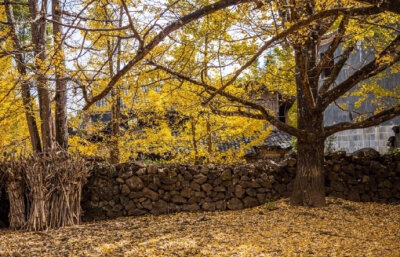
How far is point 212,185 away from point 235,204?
56cm

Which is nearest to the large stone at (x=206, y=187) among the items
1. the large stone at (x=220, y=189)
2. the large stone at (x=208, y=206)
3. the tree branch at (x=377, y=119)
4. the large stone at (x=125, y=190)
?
the large stone at (x=220, y=189)

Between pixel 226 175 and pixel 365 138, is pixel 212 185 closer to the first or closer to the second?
pixel 226 175

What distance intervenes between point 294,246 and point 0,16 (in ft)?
23.6

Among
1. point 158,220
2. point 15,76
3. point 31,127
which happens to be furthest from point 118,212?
point 15,76

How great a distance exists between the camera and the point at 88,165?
8141mm

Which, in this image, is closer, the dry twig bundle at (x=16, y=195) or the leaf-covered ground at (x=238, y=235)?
the leaf-covered ground at (x=238, y=235)

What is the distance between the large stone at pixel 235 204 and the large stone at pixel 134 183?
66.8 inches

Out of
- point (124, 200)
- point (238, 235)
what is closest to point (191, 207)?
point (124, 200)

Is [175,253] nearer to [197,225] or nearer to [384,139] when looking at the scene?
[197,225]

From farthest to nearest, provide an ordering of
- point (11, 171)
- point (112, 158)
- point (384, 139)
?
point (384, 139) < point (112, 158) < point (11, 171)

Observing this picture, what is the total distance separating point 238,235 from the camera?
5441 millimetres

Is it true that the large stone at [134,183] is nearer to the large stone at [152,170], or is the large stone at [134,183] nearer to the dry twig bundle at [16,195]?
the large stone at [152,170]

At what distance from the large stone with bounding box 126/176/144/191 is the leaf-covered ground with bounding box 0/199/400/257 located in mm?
598

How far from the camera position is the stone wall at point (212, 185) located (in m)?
8.02
